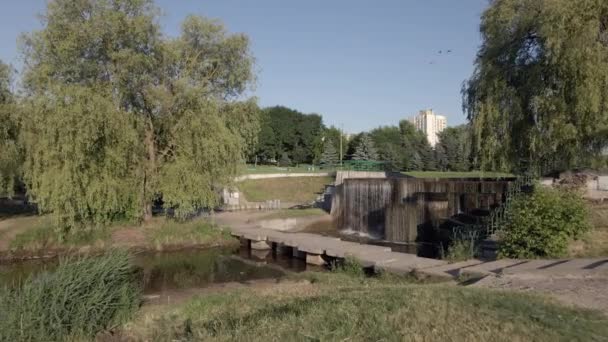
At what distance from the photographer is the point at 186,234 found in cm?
2381

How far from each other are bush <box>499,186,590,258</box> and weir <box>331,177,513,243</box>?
828 cm

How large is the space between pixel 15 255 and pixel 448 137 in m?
63.3

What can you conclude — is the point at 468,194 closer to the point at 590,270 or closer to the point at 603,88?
the point at 603,88

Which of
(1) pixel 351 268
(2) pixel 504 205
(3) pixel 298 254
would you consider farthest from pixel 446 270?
(3) pixel 298 254

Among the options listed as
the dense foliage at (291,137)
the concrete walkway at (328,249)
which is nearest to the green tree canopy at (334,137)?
the dense foliage at (291,137)

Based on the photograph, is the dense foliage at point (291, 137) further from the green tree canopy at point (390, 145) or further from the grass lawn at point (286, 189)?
the grass lawn at point (286, 189)

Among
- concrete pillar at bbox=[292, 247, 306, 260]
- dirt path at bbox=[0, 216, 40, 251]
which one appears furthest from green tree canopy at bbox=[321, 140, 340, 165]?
dirt path at bbox=[0, 216, 40, 251]

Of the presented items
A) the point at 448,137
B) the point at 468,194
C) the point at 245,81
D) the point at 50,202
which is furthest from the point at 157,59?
the point at 448,137

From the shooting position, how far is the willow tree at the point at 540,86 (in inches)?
749

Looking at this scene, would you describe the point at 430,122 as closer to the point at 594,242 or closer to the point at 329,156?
the point at 329,156

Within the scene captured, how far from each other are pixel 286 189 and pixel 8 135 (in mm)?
25829

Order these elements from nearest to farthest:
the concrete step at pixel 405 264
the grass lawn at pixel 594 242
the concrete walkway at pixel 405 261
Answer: the concrete walkway at pixel 405 261, the grass lawn at pixel 594 242, the concrete step at pixel 405 264

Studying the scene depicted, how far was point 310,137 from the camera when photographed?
81.9 meters

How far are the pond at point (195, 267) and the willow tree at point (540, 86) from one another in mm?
10908
